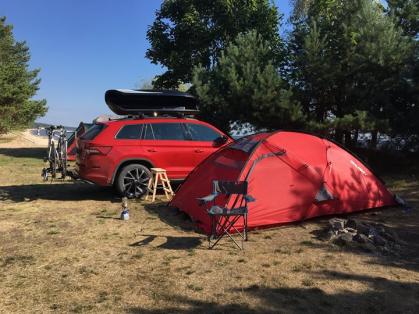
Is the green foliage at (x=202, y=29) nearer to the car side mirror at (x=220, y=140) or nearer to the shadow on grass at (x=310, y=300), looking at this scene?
the car side mirror at (x=220, y=140)

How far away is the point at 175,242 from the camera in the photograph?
22.3ft

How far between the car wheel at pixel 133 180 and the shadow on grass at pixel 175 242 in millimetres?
2956

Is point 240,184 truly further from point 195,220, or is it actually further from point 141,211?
point 141,211

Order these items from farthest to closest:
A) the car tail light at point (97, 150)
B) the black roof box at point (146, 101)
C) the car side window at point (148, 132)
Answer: the black roof box at point (146, 101) → the car side window at point (148, 132) → the car tail light at point (97, 150)

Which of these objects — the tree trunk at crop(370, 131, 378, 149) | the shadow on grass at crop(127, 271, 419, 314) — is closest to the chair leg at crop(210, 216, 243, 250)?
the shadow on grass at crop(127, 271, 419, 314)

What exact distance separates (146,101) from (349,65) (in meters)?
5.82

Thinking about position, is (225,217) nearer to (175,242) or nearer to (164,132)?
(175,242)

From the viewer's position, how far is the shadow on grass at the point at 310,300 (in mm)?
4520

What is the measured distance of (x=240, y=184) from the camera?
21.9 ft

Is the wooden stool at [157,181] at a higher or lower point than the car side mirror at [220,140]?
lower

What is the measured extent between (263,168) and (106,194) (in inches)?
187

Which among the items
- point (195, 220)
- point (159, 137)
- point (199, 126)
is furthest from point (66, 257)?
point (199, 126)

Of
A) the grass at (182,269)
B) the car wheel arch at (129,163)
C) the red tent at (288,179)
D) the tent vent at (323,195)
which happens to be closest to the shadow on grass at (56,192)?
the car wheel arch at (129,163)

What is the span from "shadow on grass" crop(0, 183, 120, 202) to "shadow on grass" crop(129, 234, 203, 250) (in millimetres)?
3322
